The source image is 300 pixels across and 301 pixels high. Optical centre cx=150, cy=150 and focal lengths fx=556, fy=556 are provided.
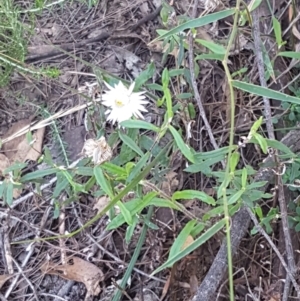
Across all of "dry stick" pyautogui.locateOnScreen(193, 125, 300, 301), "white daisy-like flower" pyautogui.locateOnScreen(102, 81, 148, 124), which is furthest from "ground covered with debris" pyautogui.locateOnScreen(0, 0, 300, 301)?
"white daisy-like flower" pyautogui.locateOnScreen(102, 81, 148, 124)

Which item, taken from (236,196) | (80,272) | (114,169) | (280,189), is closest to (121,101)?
(114,169)

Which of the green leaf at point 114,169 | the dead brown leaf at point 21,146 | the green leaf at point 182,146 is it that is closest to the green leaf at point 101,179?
the green leaf at point 114,169

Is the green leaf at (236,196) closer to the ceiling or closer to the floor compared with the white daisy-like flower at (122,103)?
closer to the floor

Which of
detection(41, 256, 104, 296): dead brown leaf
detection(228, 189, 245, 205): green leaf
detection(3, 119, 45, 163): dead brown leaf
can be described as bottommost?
detection(41, 256, 104, 296): dead brown leaf

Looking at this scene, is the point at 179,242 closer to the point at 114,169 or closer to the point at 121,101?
the point at 114,169

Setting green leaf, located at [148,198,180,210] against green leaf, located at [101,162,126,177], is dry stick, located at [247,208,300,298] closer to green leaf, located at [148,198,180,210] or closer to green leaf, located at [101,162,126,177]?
green leaf, located at [148,198,180,210]

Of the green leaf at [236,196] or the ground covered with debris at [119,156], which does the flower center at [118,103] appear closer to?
the ground covered with debris at [119,156]

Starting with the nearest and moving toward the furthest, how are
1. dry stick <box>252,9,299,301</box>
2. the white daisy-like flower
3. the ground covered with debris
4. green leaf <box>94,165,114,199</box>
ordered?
green leaf <box>94,165,114,199</box>, the white daisy-like flower, dry stick <box>252,9,299,301</box>, the ground covered with debris

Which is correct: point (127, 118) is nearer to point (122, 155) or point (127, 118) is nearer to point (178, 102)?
point (122, 155)
